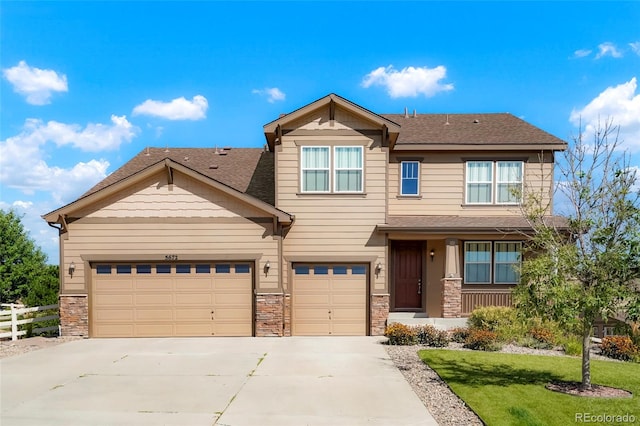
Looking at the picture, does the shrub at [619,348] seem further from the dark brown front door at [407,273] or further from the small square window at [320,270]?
the small square window at [320,270]

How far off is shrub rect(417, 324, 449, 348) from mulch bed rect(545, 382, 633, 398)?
12.6 ft

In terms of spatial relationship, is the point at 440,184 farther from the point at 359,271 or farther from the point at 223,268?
the point at 223,268

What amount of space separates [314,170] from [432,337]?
6.35 meters

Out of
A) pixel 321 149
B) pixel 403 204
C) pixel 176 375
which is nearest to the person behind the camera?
pixel 176 375

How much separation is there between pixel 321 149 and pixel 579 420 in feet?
33.0

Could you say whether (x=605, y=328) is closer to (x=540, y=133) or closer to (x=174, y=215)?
(x=540, y=133)

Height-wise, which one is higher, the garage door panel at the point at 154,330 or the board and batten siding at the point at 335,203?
the board and batten siding at the point at 335,203

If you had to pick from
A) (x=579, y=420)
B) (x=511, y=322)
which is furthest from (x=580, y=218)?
(x=511, y=322)

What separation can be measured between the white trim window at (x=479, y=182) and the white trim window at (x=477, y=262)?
5.27 feet

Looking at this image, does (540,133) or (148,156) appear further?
(148,156)

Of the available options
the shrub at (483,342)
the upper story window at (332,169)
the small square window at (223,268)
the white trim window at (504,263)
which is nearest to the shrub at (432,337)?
the shrub at (483,342)

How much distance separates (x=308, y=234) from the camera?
46.0 feet

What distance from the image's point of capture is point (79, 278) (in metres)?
13.4

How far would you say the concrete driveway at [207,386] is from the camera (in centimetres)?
680
